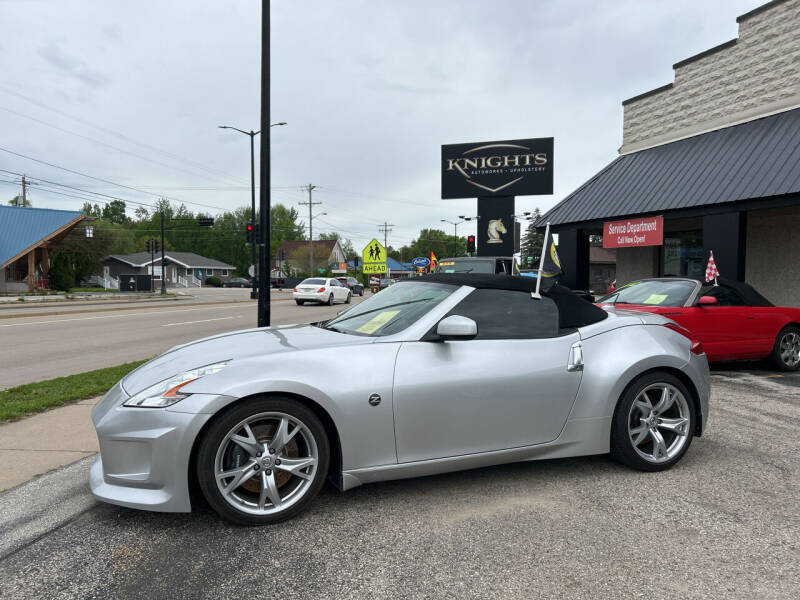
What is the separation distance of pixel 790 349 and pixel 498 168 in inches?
1316

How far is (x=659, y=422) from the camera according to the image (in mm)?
3854

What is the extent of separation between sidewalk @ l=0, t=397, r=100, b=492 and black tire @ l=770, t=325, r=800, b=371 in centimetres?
895

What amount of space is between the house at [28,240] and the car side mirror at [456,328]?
138 ft

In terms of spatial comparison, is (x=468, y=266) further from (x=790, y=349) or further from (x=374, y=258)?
(x=374, y=258)

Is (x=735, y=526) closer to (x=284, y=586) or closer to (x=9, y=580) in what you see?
(x=284, y=586)

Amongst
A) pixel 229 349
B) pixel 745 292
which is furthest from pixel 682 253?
pixel 229 349

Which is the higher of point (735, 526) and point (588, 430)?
point (588, 430)

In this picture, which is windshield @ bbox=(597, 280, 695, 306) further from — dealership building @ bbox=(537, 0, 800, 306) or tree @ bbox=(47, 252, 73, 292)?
tree @ bbox=(47, 252, 73, 292)

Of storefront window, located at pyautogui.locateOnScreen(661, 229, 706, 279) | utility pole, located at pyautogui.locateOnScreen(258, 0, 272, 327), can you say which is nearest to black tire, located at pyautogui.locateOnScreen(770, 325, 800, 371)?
storefront window, located at pyautogui.locateOnScreen(661, 229, 706, 279)

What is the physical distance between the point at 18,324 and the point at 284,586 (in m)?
16.9

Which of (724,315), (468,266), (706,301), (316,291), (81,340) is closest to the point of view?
(706,301)

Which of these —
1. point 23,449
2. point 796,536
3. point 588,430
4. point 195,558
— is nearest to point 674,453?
point 588,430

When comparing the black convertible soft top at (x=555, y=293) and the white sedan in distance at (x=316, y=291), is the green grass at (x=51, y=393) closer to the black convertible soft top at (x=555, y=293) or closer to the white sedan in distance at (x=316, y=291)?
the black convertible soft top at (x=555, y=293)

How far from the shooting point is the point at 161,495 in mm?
2816
